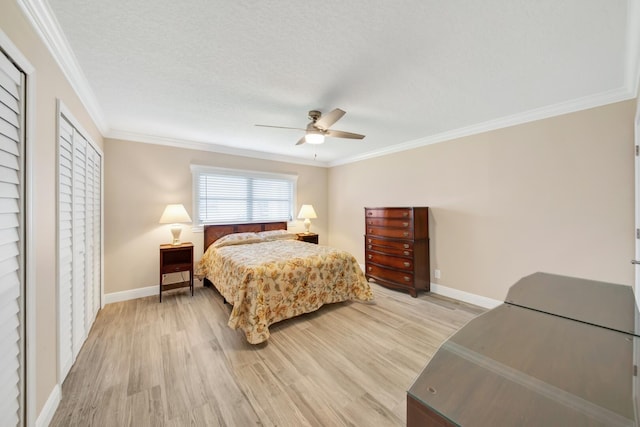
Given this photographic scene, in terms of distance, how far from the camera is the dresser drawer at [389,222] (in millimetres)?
3682

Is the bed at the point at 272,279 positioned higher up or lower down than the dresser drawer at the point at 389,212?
lower down

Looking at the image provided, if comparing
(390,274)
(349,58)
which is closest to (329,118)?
(349,58)

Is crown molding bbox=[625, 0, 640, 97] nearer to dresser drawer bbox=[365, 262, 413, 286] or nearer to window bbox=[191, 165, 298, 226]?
dresser drawer bbox=[365, 262, 413, 286]

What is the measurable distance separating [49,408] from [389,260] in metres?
3.73

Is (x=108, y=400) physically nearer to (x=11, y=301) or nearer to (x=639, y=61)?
(x=11, y=301)

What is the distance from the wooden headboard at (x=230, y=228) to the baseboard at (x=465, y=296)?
3048 millimetres

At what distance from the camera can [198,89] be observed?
2266mm

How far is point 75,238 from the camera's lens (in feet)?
6.74

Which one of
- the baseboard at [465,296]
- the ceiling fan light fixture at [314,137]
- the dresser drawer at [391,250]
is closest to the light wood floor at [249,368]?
the baseboard at [465,296]

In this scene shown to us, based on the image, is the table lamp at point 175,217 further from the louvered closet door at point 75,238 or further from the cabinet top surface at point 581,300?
the cabinet top surface at point 581,300

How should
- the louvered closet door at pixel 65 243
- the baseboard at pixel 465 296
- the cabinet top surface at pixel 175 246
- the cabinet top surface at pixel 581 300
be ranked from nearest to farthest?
the cabinet top surface at pixel 581 300 → the louvered closet door at pixel 65 243 → the baseboard at pixel 465 296 → the cabinet top surface at pixel 175 246

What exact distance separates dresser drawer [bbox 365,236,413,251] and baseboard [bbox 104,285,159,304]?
11.5ft

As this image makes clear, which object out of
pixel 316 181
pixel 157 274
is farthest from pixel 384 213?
pixel 157 274

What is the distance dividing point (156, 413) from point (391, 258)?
3245 mm
